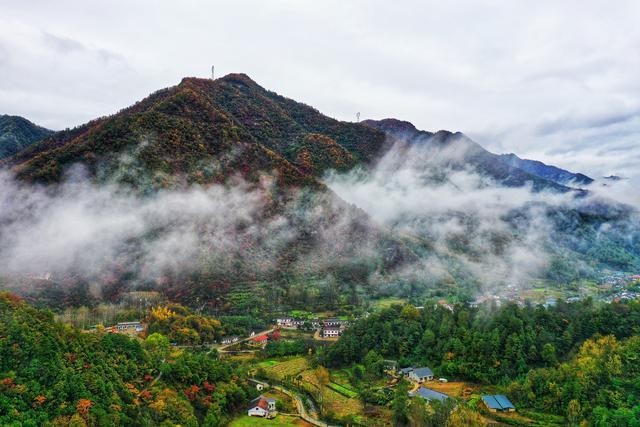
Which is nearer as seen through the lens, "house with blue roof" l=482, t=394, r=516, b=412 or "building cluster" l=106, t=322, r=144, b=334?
"house with blue roof" l=482, t=394, r=516, b=412

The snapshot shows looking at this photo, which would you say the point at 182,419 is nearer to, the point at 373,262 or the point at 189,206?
the point at 189,206

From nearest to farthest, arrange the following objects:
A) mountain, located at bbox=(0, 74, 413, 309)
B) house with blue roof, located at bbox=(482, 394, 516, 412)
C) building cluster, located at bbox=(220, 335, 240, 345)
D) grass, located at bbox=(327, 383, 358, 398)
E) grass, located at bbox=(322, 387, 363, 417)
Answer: house with blue roof, located at bbox=(482, 394, 516, 412)
grass, located at bbox=(322, 387, 363, 417)
grass, located at bbox=(327, 383, 358, 398)
building cluster, located at bbox=(220, 335, 240, 345)
mountain, located at bbox=(0, 74, 413, 309)

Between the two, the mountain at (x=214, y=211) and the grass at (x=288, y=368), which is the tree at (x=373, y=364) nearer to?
the grass at (x=288, y=368)

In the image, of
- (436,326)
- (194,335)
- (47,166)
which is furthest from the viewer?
(47,166)

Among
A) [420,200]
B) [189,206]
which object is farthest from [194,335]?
[420,200]

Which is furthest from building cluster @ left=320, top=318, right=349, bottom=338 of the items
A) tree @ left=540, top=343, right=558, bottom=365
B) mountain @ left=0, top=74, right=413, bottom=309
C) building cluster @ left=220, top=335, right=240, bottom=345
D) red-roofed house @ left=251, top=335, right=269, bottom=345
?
tree @ left=540, top=343, right=558, bottom=365

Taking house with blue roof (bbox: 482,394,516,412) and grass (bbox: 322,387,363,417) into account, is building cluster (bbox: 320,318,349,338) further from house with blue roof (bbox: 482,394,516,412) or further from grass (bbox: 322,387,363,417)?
house with blue roof (bbox: 482,394,516,412)

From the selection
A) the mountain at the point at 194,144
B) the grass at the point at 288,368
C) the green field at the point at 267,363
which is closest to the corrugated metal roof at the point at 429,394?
the grass at the point at 288,368
